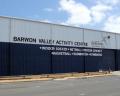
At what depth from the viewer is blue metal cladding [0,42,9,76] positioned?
1548 inches

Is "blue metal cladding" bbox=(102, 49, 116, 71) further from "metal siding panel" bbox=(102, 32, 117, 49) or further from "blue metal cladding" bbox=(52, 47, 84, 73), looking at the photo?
"blue metal cladding" bbox=(52, 47, 84, 73)

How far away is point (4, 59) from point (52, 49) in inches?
318

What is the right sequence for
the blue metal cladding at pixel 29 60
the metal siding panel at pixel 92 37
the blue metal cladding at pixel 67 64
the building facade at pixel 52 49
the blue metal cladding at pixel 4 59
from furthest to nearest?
the metal siding panel at pixel 92 37, the blue metal cladding at pixel 67 64, the blue metal cladding at pixel 29 60, the building facade at pixel 52 49, the blue metal cladding at pixel 4 59

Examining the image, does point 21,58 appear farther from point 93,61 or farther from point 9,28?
point 93,61

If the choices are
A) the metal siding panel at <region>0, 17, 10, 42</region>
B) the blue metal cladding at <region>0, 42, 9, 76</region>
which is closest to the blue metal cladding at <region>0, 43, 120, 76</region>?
the blue metal cladding at <region>0, 42, 9, 76</region>

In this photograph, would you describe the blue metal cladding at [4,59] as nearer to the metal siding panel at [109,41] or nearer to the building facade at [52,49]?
the building facade at [52,49]

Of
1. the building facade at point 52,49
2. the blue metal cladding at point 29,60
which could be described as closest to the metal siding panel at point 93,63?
the building facade at point 52,49

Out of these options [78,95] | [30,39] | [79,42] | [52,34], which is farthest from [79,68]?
[78,95]

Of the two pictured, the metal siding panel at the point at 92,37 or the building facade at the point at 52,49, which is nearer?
the building facade at the point at 52,49

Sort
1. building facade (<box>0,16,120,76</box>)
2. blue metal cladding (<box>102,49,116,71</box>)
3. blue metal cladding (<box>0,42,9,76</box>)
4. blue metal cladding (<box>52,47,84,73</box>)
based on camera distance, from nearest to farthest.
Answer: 1. blue metal cladding (<box>0,42,9,76</box>)
2. building facade (<box>0,16,120,76</box>)
3. blue metal cladding (<box>52,47,84,73</box>)
4. blue metal cladding (<box>102,49,116,71</box>)

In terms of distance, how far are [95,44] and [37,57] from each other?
12.6 metres

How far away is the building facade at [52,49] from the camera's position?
40.2 metres

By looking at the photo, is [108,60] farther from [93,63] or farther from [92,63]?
[92,63]

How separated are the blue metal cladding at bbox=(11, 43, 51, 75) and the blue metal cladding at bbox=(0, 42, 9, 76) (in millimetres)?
701
